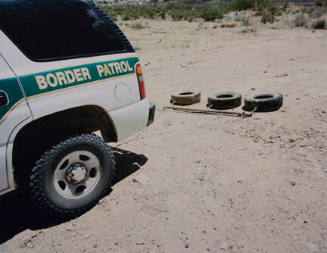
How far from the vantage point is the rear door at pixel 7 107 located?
93.7 inches

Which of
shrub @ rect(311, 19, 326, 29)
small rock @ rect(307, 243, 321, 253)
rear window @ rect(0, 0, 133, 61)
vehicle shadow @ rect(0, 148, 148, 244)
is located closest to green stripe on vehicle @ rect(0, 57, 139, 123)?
rear window @ rect(0, 0, 133, 61)

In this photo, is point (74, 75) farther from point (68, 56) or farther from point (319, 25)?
point (319, 25)

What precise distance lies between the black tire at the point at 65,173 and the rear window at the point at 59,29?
885 millimetres

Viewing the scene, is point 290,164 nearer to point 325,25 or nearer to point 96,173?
point 96,173

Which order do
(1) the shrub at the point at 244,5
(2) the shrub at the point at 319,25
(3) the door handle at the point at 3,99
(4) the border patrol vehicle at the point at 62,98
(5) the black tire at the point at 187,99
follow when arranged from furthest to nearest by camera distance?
(1) the shrub at the point at 244,5 < (2) the shrub at the point at 319,25 < (5) the black tire at the point at 187,99 < (4) the border patrol vehicle at the point at 62,98 < (3) the door handle at the point at 3,99

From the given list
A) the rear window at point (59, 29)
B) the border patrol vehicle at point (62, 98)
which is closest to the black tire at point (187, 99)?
the border patrol vehicle at point (62, 98)

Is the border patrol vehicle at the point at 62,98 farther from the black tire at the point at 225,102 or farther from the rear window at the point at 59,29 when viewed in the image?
the black tire at the point at 225,102

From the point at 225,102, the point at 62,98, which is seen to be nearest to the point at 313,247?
the point at 62,98

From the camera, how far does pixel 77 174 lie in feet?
9.76

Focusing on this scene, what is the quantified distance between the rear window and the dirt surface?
5.60 ft

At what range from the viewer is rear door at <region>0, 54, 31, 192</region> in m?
2.38

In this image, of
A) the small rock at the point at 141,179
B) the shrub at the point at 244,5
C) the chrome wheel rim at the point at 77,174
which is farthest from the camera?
the shrub at the point at 244,5

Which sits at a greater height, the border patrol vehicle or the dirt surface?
the border patrol vehicle

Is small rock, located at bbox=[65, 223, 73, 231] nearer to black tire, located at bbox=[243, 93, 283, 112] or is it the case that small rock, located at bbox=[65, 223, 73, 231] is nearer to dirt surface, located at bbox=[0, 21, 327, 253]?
dirt surface, located at bbox=[0, 21, 327, 253]
